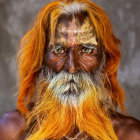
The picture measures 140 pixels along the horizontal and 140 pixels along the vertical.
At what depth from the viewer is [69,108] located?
3.45 metres

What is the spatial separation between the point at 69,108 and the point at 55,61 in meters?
0.26

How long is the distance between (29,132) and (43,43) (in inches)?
19.2

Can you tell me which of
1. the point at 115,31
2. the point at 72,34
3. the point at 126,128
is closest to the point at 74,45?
the point at 72,34

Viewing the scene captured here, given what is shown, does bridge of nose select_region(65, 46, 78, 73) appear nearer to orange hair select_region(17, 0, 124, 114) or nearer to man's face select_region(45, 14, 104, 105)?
man's face select_region(45, 14, 104, 105)

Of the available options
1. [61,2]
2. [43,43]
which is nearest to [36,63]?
[43,43]

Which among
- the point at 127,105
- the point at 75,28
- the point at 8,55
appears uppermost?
the point at 75,28

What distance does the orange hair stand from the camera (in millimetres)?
3504

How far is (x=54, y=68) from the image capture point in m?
3.50

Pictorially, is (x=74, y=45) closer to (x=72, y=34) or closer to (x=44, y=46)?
(x=72, y=34)

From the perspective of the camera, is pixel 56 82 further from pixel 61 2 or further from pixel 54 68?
pixel 61 2

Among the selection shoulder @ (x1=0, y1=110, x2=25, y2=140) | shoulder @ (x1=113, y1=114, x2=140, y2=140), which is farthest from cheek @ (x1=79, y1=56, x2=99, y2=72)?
shoulder @ (x1=0, y1=110, x2=25, y2=140)

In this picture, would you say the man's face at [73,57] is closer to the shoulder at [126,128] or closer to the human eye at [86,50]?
the human eye at [86,50]

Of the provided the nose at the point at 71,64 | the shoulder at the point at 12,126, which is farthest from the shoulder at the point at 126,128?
the shoulder at the point at 12,126

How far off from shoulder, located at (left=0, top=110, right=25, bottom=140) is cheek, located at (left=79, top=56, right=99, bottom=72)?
47 cm
